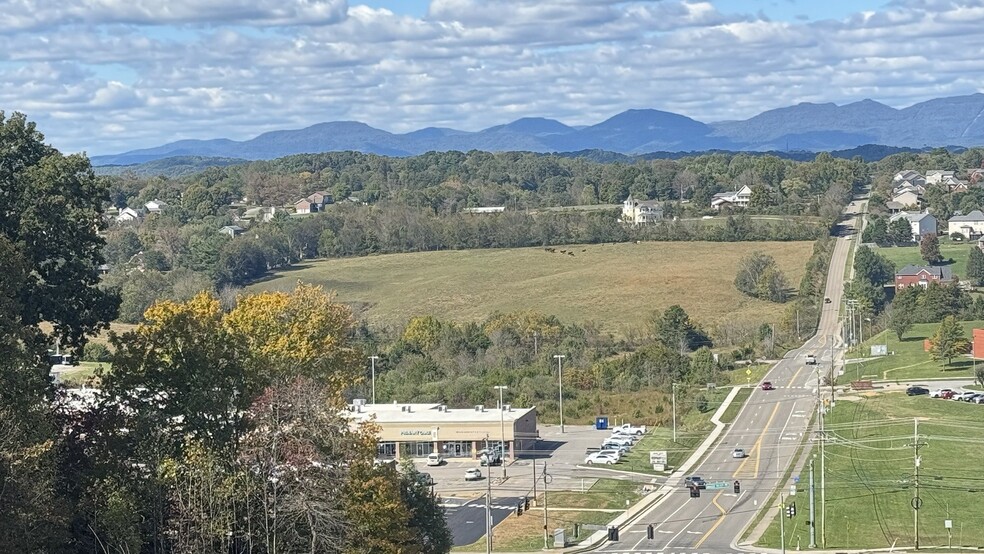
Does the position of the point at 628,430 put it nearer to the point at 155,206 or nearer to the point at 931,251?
the point at 931,251

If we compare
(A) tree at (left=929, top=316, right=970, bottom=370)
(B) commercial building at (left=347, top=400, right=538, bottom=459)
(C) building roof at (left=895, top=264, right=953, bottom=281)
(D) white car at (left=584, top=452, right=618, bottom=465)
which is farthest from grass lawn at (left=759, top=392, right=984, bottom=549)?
(C) building roof at (left=895, top=264, right=953, bottom=281)

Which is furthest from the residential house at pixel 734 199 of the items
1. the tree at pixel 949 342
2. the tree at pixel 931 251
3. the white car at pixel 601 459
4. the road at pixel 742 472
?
the white car at pixel 601 459

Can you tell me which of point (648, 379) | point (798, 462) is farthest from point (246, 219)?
point (798, 462)

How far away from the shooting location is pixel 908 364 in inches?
3656

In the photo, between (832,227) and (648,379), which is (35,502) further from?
(832,227)

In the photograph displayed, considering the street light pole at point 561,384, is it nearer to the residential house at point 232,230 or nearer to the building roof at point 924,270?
the building roof at point 924,270

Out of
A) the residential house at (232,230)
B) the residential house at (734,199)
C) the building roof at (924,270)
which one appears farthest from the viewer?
the residential house at (734,199)

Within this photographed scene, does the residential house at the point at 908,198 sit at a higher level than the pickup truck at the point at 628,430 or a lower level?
higher

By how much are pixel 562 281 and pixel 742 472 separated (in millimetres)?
67384

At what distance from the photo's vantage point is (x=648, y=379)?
→ 9350cm

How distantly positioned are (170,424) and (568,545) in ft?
72.4

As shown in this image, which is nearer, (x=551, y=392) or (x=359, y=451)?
(x=359, y=451)

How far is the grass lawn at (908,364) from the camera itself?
292 feet

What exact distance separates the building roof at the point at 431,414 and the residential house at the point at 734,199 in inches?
4118
